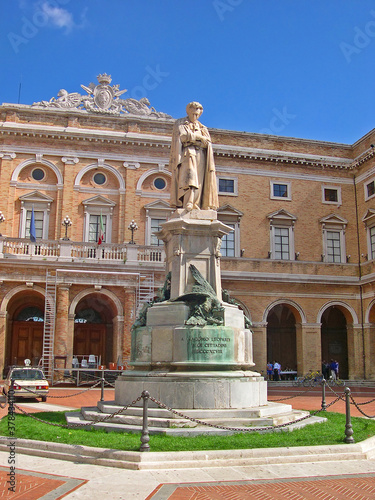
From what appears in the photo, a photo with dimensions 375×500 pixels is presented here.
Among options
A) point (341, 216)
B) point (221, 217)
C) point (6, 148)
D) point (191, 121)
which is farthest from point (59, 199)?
point (191, 121)

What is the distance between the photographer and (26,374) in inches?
810

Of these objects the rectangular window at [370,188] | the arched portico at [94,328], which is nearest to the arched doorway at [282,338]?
the rectangular window at [370,188]

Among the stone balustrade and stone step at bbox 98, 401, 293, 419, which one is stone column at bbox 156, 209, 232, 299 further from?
the stone balustrade

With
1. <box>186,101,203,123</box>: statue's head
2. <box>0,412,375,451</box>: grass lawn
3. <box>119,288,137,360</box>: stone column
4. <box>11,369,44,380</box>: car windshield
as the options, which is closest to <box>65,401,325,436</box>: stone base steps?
<box>0,412,375,451</box>: grass lawn

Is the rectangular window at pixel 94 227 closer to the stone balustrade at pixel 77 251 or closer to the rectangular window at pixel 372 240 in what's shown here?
the stone balustrade at pixel 77 251

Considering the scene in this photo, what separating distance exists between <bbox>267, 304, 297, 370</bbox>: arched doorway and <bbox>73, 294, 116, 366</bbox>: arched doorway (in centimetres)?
1152

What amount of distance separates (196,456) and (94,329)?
85.6ft

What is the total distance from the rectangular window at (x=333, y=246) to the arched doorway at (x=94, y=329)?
14.7 meters

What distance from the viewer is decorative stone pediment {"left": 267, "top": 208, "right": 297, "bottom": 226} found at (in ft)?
114

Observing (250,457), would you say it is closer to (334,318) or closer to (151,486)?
(151,486)

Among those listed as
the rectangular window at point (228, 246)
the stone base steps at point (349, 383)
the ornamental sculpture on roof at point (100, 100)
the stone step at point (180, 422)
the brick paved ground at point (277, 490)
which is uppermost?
the ornamental sculpture on roof at point (100, 100)

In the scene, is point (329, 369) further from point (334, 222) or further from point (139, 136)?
point (139, 136)

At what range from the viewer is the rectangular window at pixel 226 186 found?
34.5m

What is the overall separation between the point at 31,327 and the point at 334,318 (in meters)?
20.5
